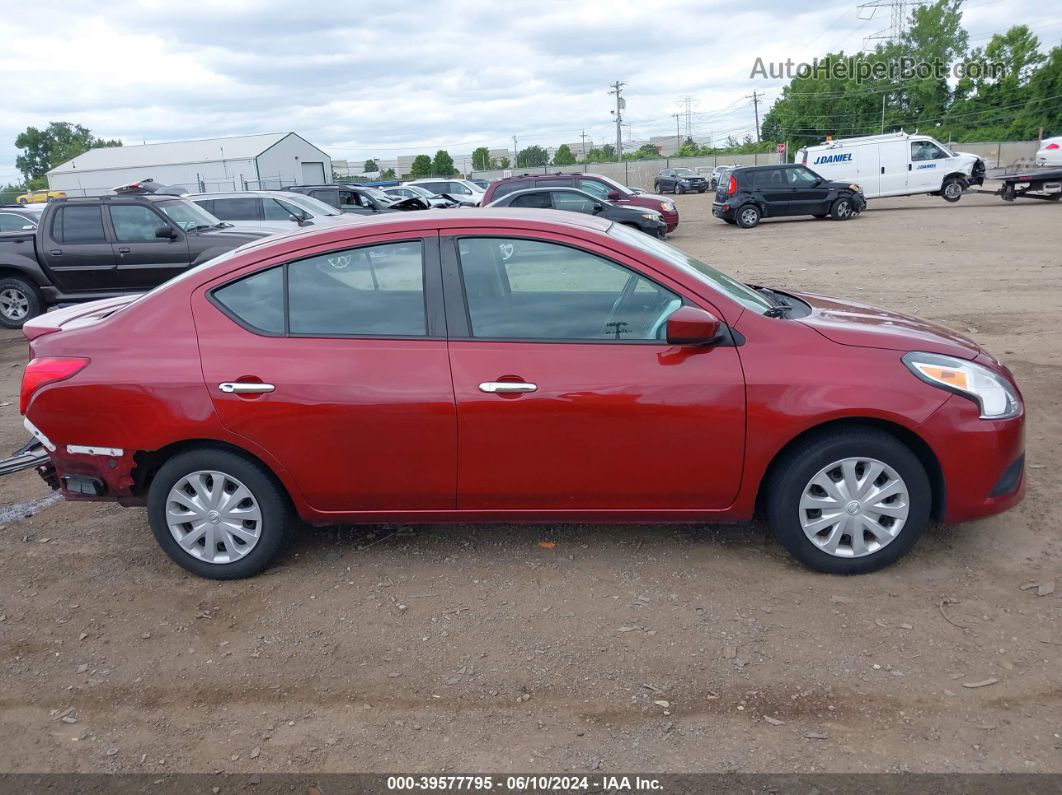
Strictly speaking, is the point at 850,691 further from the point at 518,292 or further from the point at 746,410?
the point at 518,292

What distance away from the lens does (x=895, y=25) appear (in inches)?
3000

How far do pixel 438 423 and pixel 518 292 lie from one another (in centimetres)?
75

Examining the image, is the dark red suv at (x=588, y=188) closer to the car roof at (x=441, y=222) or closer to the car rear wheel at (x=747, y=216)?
the car rear wheel at (x=747, y=216)

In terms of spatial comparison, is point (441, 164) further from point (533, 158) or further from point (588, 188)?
point (588, 188)

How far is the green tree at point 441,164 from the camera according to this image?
7175 cm

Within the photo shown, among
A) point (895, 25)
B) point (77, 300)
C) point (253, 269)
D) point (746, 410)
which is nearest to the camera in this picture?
point (746, 410)

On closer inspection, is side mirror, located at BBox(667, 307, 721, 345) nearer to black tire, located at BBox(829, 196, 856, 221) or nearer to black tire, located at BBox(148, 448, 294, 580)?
black tire, located at BBox(148, 448, 294, 580)

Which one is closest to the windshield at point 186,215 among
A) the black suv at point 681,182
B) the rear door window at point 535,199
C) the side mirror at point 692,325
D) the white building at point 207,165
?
the rear door window at point 535,199

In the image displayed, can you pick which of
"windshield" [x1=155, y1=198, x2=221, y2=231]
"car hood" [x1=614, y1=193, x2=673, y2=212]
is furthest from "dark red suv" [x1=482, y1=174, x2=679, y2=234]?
"windshield" [x1=155, y1=198, x2=221, y2=231]

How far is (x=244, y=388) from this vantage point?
148 inches

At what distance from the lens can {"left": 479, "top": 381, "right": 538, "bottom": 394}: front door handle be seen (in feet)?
12.1

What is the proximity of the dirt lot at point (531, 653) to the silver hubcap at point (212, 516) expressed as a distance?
216 mm

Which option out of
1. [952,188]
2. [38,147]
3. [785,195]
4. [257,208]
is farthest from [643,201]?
[38,147]

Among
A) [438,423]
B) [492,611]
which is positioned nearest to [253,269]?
[438,423]
